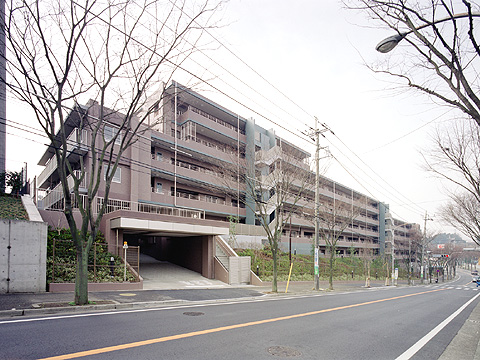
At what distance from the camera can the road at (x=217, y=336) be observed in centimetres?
571

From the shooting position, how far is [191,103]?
120 ft

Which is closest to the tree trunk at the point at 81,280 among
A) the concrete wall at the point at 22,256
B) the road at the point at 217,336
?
the road at the point at 217,336

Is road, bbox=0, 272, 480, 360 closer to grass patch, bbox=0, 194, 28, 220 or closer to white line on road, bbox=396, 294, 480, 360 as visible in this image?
white line on road, bbox=396, 294, 480, 360

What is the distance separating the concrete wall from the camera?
12.7 m

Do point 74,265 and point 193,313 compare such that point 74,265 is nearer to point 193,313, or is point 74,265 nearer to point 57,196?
point 193,313

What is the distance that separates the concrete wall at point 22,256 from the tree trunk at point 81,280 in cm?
423

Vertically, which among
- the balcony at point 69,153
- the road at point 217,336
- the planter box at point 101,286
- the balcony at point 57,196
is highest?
the balcony at point 69,153

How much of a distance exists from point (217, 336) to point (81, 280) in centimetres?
549

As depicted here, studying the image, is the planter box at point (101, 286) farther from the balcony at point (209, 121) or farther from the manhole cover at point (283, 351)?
the balcony at point (209, 121)

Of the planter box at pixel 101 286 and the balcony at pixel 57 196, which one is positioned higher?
the balcony at pixel 57 196

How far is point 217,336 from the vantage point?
23.0 ft

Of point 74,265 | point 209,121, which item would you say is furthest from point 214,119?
point 74,265

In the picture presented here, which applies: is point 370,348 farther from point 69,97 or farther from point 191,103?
point 191,103

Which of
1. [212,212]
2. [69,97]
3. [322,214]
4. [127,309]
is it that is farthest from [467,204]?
[69,97]
